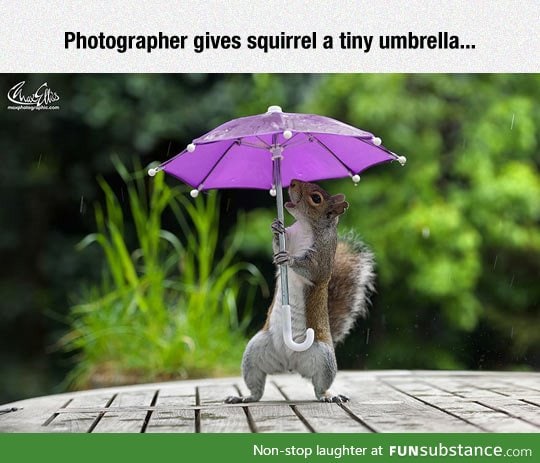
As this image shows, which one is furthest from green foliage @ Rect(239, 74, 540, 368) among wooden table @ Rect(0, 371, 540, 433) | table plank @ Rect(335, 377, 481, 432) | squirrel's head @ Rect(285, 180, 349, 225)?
squirrel's head @ Rect(285, 180, 349, 225)

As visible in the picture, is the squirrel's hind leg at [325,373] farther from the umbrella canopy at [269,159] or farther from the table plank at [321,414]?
the umbrella canopy at [269,159]

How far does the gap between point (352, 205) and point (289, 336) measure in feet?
13.6

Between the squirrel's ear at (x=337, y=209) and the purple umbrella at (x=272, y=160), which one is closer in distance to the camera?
the squirrel's ear at (x=337, y=209)

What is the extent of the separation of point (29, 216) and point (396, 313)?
10.6 feet

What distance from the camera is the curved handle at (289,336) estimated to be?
10.2 feet

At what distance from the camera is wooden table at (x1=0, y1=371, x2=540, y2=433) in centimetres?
285

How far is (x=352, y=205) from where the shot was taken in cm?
714

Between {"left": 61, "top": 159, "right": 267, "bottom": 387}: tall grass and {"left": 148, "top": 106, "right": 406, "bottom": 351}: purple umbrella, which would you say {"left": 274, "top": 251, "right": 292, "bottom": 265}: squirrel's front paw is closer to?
{"left": 148, "top": 106, "right": 406, "bottom": 351}: purple umbrella

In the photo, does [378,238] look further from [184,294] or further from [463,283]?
[184,294]

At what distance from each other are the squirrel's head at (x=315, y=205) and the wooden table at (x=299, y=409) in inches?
27.5

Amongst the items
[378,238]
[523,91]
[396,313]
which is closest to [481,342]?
[396,313]

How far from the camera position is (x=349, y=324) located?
3506 mm

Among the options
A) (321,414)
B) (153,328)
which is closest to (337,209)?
(321,414)

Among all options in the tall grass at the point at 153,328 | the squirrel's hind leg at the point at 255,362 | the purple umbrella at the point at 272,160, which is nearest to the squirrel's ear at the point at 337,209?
the purple umbrella at the point at 272,160
